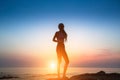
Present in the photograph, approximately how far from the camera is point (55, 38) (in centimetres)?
1825

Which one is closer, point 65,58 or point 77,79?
point 65,58

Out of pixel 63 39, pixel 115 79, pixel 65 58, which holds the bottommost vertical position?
pixel 115 79

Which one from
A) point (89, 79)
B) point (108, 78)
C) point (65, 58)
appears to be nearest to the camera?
point (65, 58)

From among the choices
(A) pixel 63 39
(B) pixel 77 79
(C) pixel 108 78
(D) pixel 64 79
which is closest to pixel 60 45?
(A) pixel 63 39

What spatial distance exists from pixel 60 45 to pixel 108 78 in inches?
194

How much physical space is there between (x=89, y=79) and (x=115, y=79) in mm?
2079

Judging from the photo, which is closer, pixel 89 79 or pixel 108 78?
pixel 89 79

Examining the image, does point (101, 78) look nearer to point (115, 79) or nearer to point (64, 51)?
point (115, 79)

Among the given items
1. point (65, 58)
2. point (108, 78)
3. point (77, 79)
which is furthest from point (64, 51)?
point (108, 78)

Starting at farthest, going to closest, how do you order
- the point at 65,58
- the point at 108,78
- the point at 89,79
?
the point at 108,78
the point at 89,79
the point at 65,58

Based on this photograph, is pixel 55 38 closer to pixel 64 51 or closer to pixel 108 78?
pixel 64 51

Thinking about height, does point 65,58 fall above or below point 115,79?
above

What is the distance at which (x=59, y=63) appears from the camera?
60.2ft

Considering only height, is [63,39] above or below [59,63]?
above
